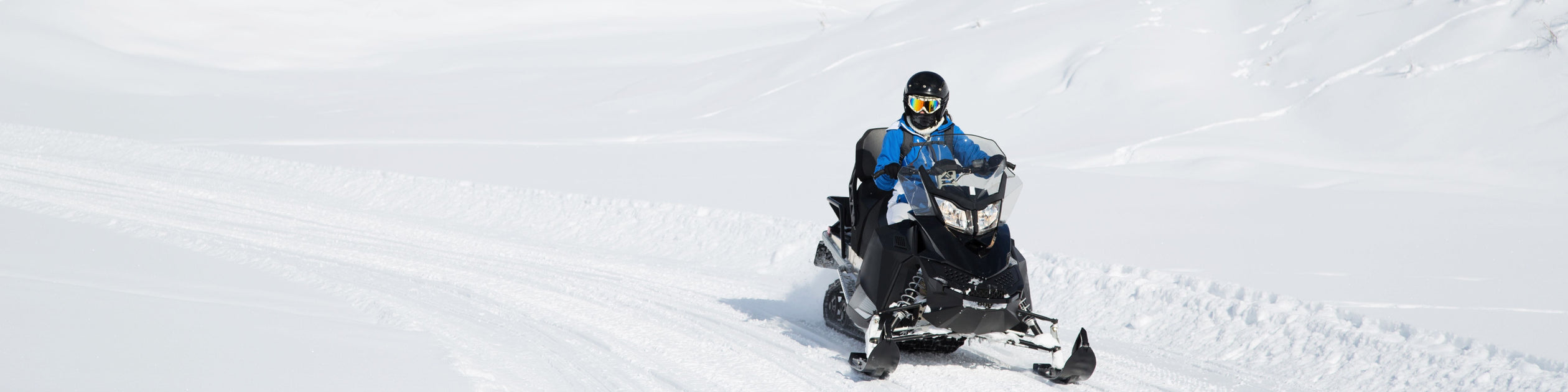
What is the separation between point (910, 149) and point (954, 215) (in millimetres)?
584

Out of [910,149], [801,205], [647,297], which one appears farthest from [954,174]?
[801,205]

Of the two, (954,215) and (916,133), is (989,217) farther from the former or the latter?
(916,133)

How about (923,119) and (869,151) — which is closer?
(923,119)

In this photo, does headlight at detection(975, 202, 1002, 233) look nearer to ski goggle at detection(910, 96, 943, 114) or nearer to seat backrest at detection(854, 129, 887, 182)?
ski goggle at detection(910, 96, 943, 114)

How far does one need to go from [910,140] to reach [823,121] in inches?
469

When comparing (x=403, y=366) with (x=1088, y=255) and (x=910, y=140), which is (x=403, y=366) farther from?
(x=1088, y=255)

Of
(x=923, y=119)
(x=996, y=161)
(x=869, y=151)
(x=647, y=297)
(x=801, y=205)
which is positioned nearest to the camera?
(x=996, y=161)

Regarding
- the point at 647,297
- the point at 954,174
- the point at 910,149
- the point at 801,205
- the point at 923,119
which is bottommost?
the point at 647,297

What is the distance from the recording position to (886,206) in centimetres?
564

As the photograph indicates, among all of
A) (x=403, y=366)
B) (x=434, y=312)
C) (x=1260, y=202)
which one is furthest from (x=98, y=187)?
(x=1260, y=202)

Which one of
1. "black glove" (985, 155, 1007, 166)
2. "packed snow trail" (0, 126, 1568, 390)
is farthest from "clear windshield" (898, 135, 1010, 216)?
"packed snow trail" (0, 126, 1568, 390)

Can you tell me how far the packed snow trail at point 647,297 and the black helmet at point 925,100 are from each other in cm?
120

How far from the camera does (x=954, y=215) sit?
195 inches

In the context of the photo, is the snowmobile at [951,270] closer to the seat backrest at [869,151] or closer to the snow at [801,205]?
the snow at [801,205]
